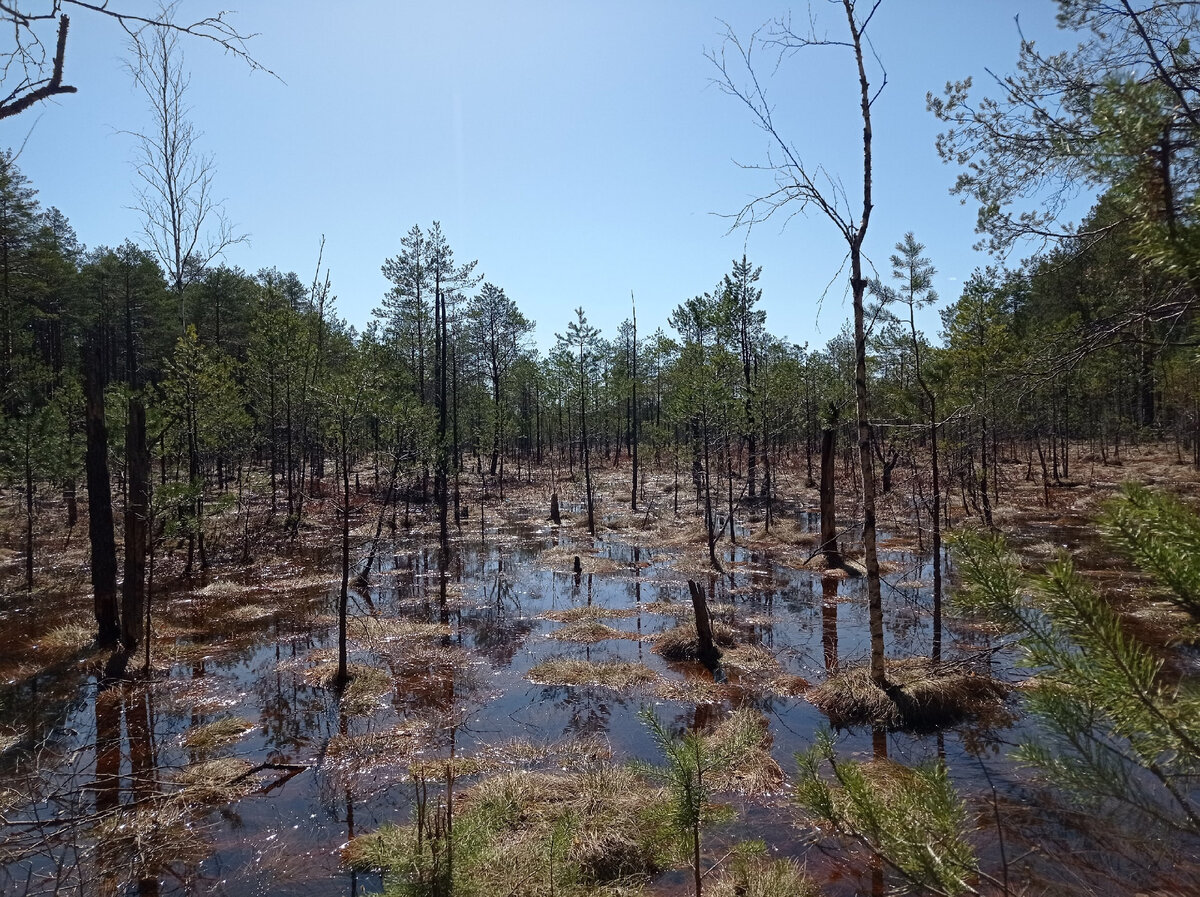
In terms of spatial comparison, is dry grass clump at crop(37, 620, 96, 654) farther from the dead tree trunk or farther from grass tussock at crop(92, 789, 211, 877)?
the dead tree trunk

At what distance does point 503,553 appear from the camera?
21094 millimetres

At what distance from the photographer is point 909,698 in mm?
8484

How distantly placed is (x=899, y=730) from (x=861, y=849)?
9.50ft

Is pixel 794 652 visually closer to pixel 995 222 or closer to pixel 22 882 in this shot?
pixel 995 222

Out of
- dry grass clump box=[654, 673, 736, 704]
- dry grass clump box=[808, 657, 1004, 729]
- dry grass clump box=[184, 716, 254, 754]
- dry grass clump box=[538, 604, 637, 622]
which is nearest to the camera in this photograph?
dry grass clump box=[184, 716, 254, 754]

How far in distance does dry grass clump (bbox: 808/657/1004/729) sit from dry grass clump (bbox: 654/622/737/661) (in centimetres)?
251

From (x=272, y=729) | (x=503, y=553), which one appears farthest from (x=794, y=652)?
(x=503, y=553)

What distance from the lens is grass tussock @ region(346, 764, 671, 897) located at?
3750mm

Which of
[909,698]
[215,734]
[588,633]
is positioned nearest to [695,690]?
[909,698]

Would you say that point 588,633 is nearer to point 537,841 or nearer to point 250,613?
point 537,841

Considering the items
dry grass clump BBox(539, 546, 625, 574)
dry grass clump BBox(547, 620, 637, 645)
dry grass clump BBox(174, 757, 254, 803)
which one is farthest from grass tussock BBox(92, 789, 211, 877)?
dry grass clump BBox(539, 546, 625, 574)

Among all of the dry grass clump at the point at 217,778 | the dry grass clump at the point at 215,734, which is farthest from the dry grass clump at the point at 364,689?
the dry grass clump at the point at 217,778

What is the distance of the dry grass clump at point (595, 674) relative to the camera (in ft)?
33.4

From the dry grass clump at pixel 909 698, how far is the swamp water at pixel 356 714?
0.29 meters
